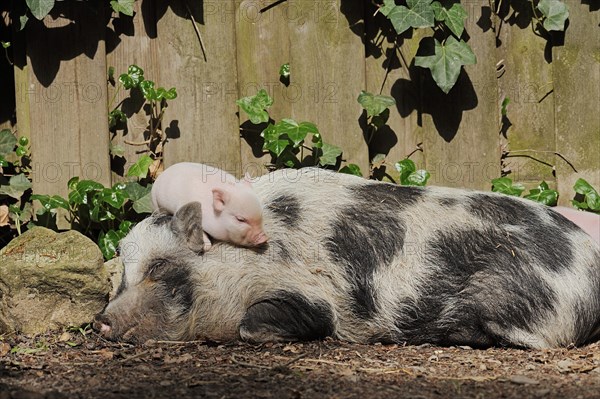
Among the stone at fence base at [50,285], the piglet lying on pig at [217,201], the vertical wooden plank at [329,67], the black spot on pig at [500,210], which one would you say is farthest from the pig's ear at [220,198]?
the vertical wooden plank at [329,67]

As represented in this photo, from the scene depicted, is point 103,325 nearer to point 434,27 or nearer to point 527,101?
point 434,27

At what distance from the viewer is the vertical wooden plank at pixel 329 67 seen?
620 centimetres

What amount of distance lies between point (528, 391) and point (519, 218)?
4.79ft

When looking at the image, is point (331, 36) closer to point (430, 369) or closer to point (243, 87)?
point (243, 87)

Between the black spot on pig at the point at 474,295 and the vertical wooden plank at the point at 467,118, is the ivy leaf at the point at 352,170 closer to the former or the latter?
the vertical wooden plank at the point at 467,118

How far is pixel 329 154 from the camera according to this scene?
20.1 feet

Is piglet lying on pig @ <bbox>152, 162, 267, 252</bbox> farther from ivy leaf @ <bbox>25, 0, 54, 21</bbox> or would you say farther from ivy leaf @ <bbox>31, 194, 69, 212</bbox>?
ivy leaf @ <bbox>25, 0, 54, 21</bbox>

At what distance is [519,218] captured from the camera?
5.10 m

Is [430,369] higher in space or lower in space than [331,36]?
lower

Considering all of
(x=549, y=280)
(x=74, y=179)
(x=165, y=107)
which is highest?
(x=165, y=107)

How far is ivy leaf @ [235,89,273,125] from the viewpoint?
19.8 ft

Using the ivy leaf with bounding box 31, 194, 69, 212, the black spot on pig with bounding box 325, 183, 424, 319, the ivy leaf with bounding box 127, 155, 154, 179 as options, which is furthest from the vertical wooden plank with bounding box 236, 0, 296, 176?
the black spot on pig with bounding box 325, 183, 424, 319

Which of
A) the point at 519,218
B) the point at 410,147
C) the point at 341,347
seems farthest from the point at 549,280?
the point at 410,147

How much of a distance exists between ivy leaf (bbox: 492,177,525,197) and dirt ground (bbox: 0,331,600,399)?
142cm
